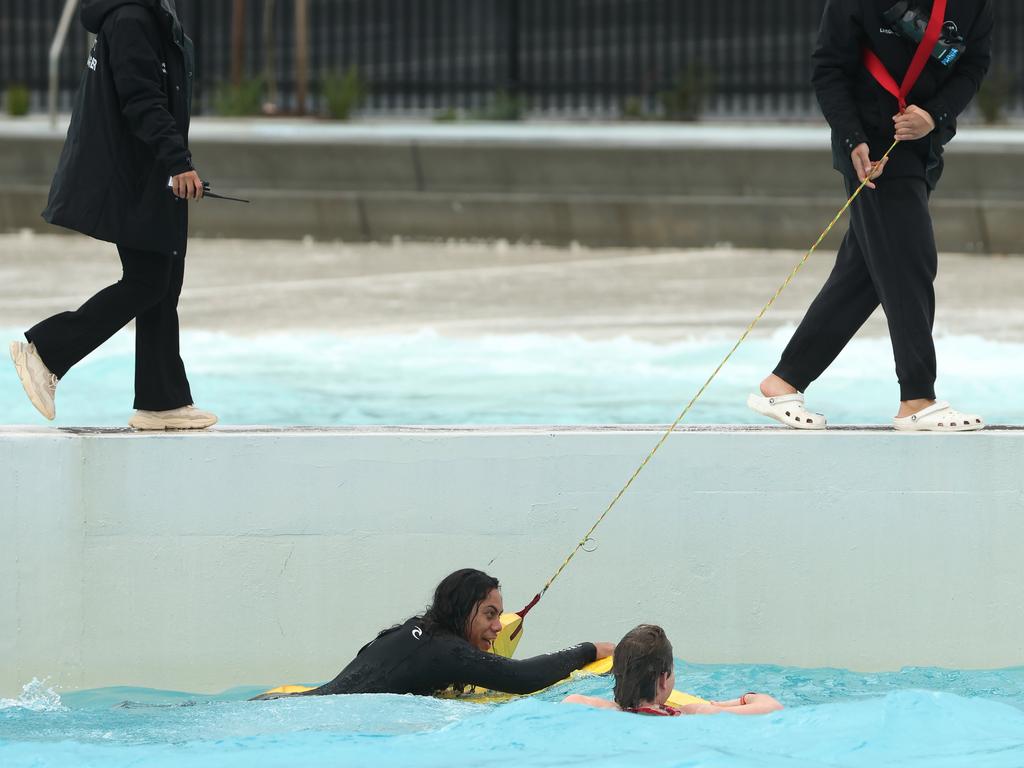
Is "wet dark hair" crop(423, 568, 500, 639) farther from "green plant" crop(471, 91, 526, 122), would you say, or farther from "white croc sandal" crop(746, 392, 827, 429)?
"green plant" crop(471, 91, 526, 122)

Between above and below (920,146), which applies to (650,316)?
below

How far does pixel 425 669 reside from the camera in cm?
597

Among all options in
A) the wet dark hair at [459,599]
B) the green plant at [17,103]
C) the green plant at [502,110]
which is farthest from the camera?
the green plant at [17,103]

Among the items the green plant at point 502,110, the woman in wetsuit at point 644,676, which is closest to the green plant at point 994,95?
the green plant at point 502,110

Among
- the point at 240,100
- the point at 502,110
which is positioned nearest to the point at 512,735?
the point at 502,110

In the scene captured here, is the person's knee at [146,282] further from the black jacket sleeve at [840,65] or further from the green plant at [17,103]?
the green plant at [17,103]

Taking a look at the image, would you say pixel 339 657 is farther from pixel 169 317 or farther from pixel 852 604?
pixel 852 604

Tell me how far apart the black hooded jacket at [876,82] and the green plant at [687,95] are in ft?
47.0

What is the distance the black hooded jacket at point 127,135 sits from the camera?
6074 millimetres

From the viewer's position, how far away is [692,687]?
6.42 metres

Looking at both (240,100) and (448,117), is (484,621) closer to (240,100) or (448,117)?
(448,117)

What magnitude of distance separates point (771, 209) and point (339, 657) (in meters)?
9.99

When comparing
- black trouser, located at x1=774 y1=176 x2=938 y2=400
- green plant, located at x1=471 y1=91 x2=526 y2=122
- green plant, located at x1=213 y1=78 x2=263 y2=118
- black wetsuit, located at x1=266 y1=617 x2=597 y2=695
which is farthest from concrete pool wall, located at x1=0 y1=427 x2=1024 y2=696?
green plant, located at x1=213 y1=78 x2=263 y2=118

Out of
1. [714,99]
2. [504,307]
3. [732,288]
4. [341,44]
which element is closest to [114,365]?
[504,307]
